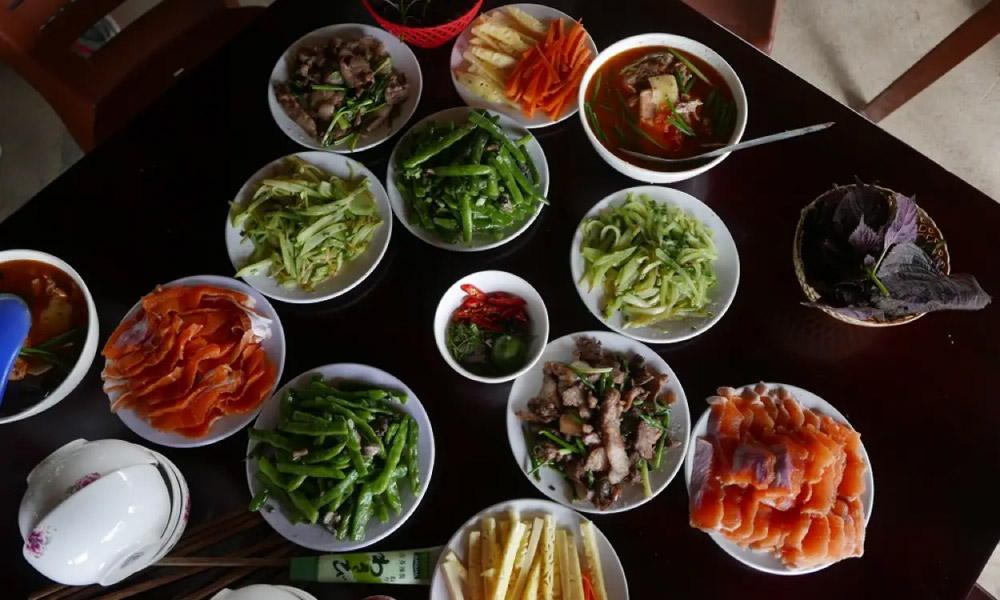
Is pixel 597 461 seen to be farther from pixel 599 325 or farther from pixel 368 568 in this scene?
pixel 368 568

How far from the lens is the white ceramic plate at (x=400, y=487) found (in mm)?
1455

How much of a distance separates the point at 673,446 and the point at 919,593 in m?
0.62

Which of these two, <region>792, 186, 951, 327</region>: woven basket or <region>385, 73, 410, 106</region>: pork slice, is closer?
<region>792, 186, 951, 327</region>: woven basket

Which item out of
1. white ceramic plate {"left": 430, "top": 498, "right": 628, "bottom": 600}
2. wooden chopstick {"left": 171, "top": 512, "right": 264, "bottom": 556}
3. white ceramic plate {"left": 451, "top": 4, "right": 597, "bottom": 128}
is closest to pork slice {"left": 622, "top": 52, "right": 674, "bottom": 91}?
white ceramic plate {"left": 451, "top": 4, "right": 597, "bottom": 128}

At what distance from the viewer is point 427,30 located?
178 cm

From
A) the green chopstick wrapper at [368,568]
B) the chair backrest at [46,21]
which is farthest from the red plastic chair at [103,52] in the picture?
the green chopstick wrapper at [368,568]

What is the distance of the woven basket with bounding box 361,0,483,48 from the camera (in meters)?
1.79

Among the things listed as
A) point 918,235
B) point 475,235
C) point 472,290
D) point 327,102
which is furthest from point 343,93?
point 918,235

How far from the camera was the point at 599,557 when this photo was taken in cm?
145

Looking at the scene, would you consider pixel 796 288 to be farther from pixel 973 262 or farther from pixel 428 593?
pixel 428 593

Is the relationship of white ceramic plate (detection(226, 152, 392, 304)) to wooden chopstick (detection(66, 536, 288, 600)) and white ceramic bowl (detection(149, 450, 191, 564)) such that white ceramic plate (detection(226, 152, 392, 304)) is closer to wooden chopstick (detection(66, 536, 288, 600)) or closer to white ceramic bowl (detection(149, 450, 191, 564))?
white ceramic bowl (detection(149, 450, 191, 564))

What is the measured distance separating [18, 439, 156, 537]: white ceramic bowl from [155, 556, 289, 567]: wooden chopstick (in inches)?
9.8

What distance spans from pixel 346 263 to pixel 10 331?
0.75 meters

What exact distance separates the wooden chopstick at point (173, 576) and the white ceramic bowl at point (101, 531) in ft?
0.31
